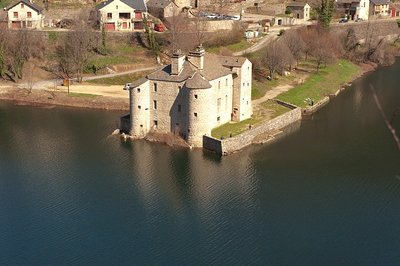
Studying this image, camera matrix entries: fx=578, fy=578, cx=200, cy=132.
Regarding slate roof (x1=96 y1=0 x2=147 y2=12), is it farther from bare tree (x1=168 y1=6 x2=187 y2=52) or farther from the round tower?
the round tower

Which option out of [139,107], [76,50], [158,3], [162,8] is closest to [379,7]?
[158,3]

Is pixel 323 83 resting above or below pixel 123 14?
below

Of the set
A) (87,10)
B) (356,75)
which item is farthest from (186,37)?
(356,75)

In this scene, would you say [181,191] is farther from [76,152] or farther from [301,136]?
[301,136]

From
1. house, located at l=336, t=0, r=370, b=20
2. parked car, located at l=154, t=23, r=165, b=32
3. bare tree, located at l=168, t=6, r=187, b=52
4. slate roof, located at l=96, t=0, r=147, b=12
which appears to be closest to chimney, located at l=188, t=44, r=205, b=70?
bare tree, located at l=168, t=6, r=187, b=52

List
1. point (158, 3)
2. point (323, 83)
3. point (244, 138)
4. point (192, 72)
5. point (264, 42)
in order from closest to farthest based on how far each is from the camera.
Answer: point (192, 72) → point (244, 138) → point (323, 83) → point (264, 42) → point (158, 3)

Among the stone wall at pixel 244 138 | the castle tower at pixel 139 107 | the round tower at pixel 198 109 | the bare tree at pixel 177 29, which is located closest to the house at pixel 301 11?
the bare tree at pixel 177 29

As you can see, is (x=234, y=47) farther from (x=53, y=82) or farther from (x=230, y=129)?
(x=230, y=129)
